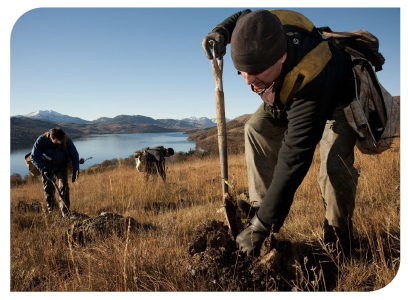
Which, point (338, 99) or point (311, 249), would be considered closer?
point (338, 99)

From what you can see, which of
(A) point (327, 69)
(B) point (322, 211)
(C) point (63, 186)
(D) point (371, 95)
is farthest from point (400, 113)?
(C) point (63, 186)

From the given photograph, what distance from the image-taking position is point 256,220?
69.9 inches

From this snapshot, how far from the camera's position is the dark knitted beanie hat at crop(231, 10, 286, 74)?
4.71 feet

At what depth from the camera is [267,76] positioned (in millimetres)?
1570

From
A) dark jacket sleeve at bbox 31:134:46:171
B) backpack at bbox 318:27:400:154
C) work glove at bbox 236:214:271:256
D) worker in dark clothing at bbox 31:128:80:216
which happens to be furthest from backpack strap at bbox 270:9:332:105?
dark jacket sleeve at bbox 31:134:46:171

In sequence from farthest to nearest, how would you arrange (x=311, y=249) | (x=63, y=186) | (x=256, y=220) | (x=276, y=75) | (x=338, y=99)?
(x=63, y=186), (x=311, y=249), (x=338, y=99), (x=256, y=220), (x=276, y=75)

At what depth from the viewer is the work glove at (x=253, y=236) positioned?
1760mm

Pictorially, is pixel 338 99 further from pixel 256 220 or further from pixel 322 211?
pixel 322 211

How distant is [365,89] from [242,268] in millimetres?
1581

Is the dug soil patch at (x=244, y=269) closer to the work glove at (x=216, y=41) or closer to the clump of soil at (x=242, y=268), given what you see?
the clump of soil at (x=242, y=268)

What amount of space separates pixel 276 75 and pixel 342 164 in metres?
0.97

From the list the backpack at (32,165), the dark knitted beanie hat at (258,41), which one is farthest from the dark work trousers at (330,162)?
the backpack at (32,165)

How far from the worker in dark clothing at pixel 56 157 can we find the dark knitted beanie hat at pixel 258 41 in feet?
16.3

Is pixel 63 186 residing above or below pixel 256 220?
below
